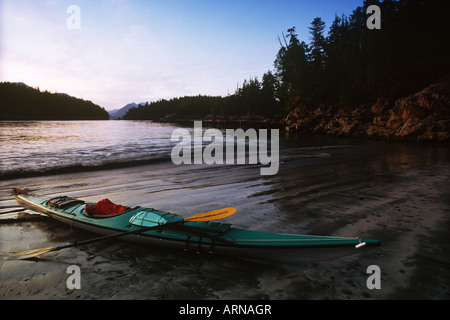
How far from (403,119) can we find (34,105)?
7557 inches

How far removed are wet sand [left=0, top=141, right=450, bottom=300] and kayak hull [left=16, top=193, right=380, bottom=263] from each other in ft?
0.94

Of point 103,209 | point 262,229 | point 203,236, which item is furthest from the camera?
point 103,209

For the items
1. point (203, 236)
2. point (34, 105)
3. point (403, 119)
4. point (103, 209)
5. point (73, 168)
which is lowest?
point (203, 236)

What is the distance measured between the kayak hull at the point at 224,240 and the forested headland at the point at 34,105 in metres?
157

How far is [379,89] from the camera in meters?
37.6

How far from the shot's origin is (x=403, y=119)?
29.4m

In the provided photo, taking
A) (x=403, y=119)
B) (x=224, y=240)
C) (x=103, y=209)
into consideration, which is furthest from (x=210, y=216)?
(x=403, y=119)

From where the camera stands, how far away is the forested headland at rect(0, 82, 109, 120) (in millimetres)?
133750

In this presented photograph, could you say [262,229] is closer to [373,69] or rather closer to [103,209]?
[103,209]

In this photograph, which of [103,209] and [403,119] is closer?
[103,209]

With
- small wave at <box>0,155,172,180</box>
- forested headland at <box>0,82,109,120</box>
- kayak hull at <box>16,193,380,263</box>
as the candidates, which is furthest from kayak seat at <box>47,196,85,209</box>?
forested headland at <box>0,82,109,120</box>

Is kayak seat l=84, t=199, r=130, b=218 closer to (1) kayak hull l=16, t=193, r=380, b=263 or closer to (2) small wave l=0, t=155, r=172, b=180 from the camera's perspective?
(1) kayak hull l=16, t=193, r=380, b=263

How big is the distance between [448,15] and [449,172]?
3732 cm

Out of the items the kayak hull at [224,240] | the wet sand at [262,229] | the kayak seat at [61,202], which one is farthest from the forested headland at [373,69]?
the kayak seat at [61,202]
